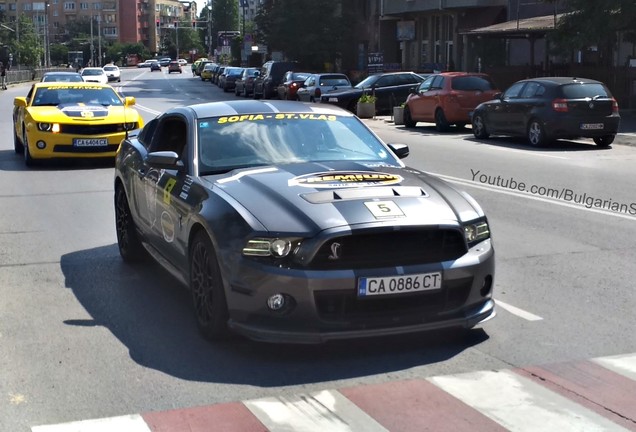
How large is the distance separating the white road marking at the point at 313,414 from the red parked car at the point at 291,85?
35.0 metres

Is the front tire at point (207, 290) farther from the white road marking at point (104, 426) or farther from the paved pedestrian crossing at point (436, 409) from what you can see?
the white road marking at point (104, 426)

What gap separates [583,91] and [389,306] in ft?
54.1

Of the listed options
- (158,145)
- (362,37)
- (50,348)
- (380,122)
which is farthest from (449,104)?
(362,37)

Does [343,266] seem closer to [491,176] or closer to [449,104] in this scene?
[491,176]

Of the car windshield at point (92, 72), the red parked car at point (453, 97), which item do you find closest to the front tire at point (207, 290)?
the red parked car at point (453, 97)

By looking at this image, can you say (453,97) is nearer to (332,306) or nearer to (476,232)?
(476,232)

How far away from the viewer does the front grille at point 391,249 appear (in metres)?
5.76

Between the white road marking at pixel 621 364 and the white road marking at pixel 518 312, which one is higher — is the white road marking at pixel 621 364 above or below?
below

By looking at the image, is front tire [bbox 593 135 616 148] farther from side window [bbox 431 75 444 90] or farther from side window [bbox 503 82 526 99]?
side window [bbox 431 75 444 90]

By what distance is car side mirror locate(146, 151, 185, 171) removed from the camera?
23.1ft

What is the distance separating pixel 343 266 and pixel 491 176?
10.3 metres

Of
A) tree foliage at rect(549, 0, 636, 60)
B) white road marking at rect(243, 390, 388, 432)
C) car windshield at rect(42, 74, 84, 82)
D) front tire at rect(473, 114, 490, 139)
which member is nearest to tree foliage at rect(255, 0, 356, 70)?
tree foliage at rect(549, 0, 636, 60)

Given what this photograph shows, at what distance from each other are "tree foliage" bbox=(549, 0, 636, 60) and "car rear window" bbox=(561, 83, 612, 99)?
8.66 meters

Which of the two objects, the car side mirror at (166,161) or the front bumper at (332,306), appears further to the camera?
the car side mirror at (166,161)
